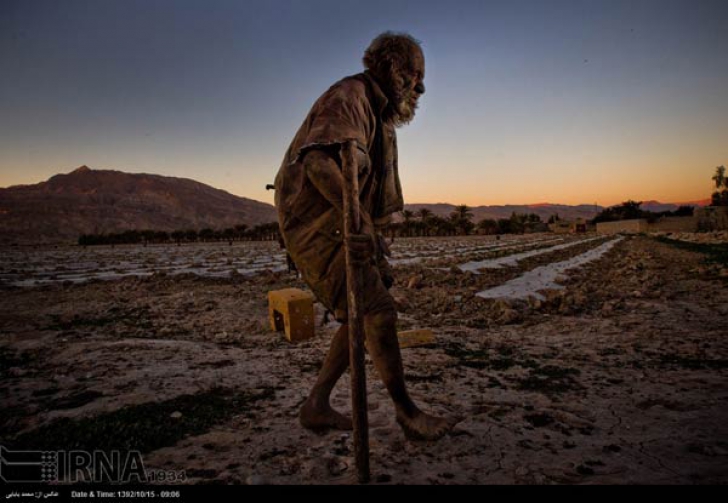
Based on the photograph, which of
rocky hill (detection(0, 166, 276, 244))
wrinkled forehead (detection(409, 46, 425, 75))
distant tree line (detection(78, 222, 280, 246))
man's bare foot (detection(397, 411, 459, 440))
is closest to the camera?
man's bare foot (detection(397, 411, 459, 440))

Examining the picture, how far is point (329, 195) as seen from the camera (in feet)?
4.47

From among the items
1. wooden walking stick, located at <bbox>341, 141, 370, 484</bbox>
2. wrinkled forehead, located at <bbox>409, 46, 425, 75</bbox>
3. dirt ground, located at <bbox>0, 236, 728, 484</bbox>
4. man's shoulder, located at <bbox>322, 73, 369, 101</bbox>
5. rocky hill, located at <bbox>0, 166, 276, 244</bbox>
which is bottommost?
dirt ground, located at <bbox>0, 236, 728, 484</bbox>

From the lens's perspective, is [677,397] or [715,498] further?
[677,397]

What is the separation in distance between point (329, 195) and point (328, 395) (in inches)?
40.1

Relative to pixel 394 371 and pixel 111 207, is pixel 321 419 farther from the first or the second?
pixel 111 207

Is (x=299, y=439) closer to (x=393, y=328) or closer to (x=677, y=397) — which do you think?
(x=393, y=328)

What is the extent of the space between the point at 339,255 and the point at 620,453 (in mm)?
1458

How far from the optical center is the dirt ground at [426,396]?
4.49 ft

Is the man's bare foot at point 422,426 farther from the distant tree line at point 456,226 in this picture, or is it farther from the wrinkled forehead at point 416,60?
the distant tree line at point 456,226

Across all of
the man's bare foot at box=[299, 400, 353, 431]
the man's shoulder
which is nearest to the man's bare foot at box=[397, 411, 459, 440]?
the man's bare foot at box=[299, 400, 353, 431]

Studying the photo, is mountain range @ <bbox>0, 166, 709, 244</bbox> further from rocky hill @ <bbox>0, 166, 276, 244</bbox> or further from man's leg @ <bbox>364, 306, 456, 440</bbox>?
man's leg @ <bbox>364, 306, 456, 440</bbox>

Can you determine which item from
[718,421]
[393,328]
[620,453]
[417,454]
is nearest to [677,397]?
[718,421]

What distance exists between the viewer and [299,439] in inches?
62.5

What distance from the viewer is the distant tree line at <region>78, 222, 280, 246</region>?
2269 inches
